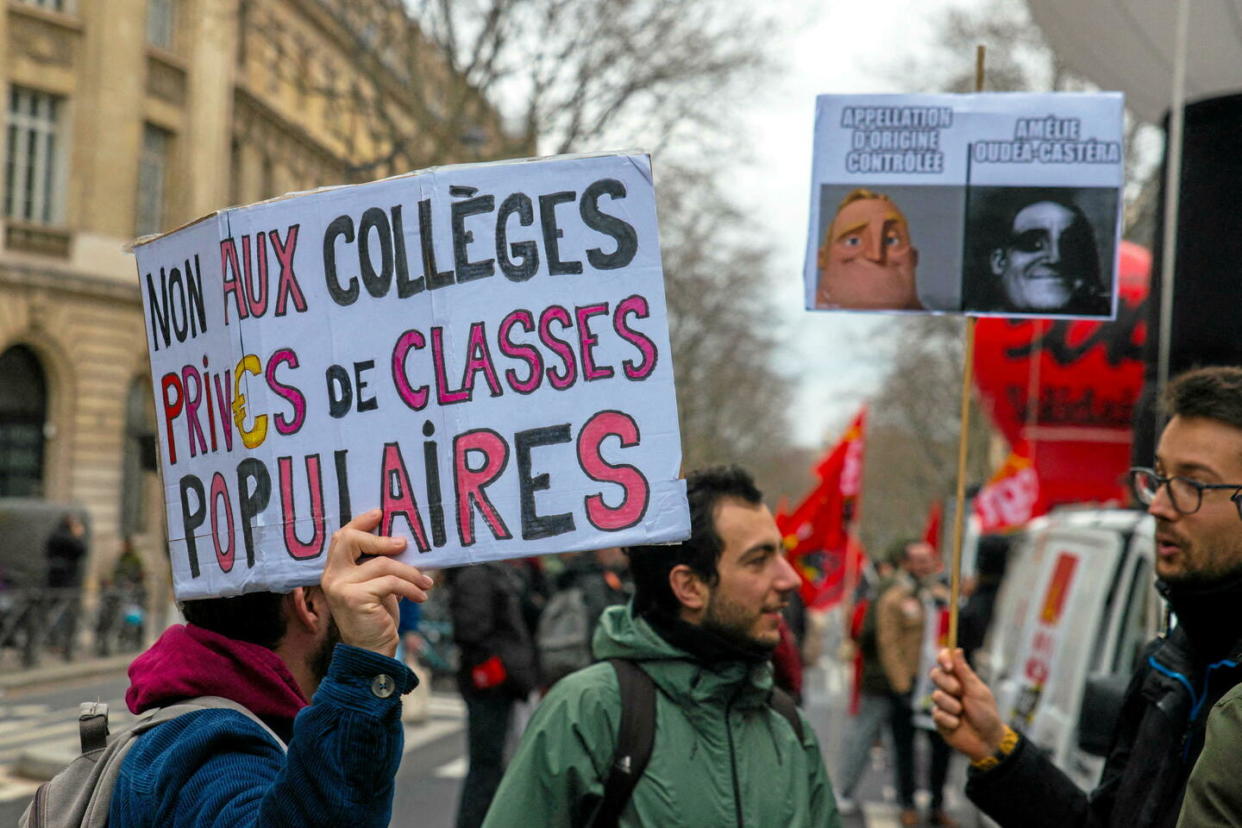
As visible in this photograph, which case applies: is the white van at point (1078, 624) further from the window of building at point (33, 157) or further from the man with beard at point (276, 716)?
the window of building at point (33, 157)

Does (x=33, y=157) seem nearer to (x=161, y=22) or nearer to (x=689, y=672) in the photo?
(x=161, y=22)

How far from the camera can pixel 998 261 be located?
11.6ft

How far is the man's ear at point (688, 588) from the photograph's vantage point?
11.6 ft

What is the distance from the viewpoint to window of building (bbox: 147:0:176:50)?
30469 mm

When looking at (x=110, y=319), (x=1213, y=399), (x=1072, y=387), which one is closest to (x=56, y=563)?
A: (x=110, y=319)

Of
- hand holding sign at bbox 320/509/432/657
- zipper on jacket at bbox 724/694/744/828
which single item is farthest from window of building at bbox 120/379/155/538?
hand holding sign at bbox 320/509/432/657

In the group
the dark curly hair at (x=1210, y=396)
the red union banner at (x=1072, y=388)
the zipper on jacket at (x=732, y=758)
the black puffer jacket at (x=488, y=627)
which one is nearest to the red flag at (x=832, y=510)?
the red union banner at (x=1072, y=388)

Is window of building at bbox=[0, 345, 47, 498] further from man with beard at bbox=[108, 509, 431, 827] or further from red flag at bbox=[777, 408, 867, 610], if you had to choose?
man with beard at bbox=[108, 509, 431, 827]

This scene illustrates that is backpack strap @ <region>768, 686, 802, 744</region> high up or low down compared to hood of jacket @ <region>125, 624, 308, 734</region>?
down

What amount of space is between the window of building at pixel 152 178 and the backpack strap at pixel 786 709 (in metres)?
28.1

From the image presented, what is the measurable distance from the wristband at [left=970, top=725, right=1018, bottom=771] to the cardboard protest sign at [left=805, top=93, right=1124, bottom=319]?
3.19ft

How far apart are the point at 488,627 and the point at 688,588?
4.78 metres

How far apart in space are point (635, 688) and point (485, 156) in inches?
791

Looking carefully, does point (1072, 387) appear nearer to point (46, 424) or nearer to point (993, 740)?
point (993, 740)
